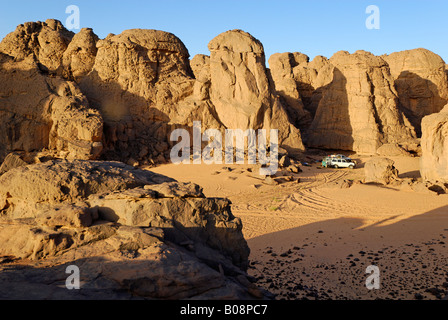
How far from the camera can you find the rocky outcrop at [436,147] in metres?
14.6

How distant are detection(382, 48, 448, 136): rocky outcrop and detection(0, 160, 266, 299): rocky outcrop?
31484mm

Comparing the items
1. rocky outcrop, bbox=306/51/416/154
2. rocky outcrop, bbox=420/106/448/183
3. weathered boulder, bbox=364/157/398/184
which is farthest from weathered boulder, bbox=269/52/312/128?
rocky outcrop, bbox=420/106/448/183

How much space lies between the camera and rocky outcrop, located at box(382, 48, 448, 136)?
1244 inches

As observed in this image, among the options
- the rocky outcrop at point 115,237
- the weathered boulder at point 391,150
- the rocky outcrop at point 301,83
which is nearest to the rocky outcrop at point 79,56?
the rocky outcrop at point 301,83

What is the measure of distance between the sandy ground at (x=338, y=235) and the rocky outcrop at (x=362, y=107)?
35.2 ft

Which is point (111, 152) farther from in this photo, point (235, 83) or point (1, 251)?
point (1, 251)

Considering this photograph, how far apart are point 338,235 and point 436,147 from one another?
28.7 feet

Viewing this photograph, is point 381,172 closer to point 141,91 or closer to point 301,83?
point 141,91

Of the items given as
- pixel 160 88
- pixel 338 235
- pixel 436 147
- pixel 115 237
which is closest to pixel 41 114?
pixel 160 88

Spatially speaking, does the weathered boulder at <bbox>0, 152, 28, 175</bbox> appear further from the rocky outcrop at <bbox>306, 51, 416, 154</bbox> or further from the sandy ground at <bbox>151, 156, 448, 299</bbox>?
the rocky outcrop at <bbox>306, 51, 416, 154</bbox>

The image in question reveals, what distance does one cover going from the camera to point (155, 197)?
496cm
